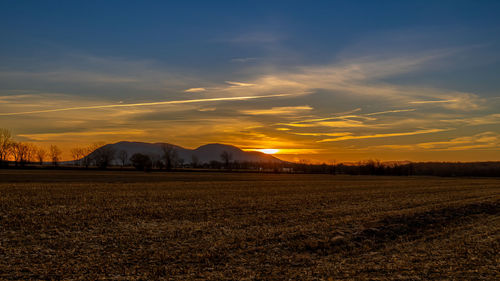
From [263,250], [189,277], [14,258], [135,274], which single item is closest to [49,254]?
[14,258]

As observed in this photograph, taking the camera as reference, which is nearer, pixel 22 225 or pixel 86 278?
pixel 86 278

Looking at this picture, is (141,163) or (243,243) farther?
(141,163)

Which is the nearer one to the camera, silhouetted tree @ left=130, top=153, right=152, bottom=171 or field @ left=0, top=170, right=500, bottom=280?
Answer: field @ left=0, top=170, right=500, bottom=280

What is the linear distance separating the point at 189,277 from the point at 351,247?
7.84 metres

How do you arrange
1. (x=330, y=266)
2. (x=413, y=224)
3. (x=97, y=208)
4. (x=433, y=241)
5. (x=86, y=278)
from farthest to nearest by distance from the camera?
(x=97, y=208), (x=413, y=224), (x=433, y=241), (x=330, y=266), (x=86, y=278)

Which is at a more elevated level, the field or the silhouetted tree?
the silhouetted tree

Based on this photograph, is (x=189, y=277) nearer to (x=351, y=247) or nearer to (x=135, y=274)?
(x=135, y=274)

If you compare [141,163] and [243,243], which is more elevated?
[141,163]

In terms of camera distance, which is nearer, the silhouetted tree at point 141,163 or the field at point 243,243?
the field at point 243,243

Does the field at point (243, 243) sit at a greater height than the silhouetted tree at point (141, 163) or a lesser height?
lesser

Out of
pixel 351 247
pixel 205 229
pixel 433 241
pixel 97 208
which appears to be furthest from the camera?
pixel 97 208

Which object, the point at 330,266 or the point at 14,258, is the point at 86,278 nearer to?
the point at 14,258

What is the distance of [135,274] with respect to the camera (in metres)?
12.3

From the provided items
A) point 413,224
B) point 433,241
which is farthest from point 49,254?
point 413,224
